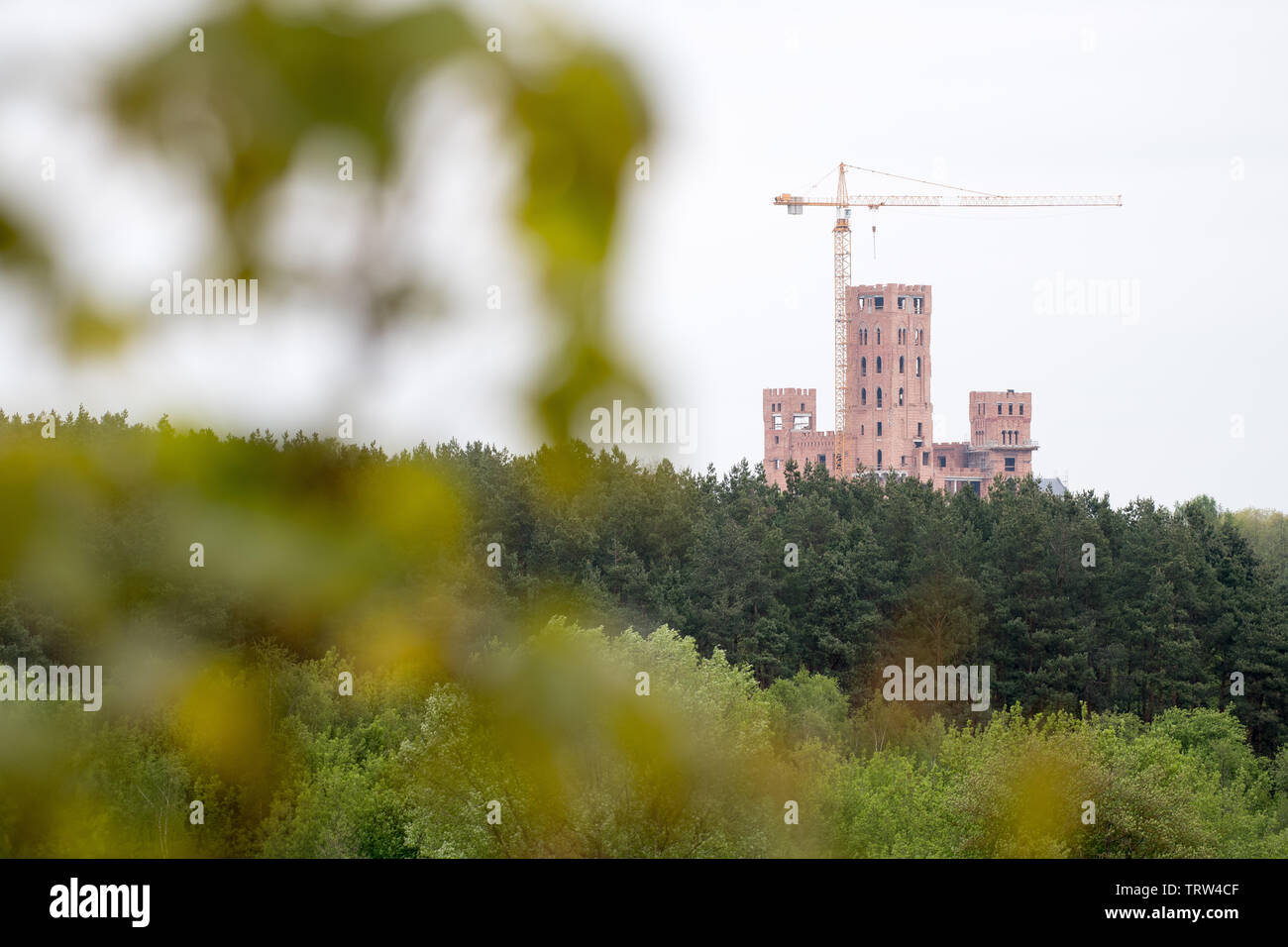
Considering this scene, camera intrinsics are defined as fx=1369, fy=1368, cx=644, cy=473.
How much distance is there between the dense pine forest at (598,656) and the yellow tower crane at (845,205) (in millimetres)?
47361

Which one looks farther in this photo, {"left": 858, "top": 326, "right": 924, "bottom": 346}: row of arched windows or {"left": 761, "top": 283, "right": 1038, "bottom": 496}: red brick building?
{"left": 858, "top": 326, "right": 924, "bottom": 346}: row of arched windows

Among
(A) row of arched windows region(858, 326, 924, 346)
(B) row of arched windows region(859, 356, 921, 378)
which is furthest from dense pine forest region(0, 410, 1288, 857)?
(A) row of arched windows region(858, 326, 924, 346)

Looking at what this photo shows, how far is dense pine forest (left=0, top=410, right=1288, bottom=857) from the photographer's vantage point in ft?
6.23

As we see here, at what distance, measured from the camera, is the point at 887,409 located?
128000mm

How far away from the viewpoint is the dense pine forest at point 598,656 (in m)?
1.90

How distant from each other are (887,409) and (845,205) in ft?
135

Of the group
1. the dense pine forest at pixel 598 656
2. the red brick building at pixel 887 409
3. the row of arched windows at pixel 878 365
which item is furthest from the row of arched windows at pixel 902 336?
the dense pine forest at pixel 598 656

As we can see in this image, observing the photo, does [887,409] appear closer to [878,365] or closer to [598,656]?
[878,365]

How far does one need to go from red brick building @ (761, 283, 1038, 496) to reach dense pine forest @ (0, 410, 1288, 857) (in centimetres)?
4216

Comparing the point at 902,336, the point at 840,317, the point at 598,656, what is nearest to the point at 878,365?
the point at 902,336

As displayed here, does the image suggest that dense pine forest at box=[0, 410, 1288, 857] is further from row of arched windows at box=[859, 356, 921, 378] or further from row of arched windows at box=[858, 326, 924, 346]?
row of arched windows at box=[858, 326, 924, 346]

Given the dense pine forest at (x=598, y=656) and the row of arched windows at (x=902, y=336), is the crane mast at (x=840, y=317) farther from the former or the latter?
the dense pine forest at (x=598, y=656)

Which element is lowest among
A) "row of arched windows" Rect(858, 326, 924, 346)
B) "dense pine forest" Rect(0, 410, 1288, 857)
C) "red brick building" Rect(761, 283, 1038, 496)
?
"dense pine forest" Rect(0, 410, 1288, 857)
